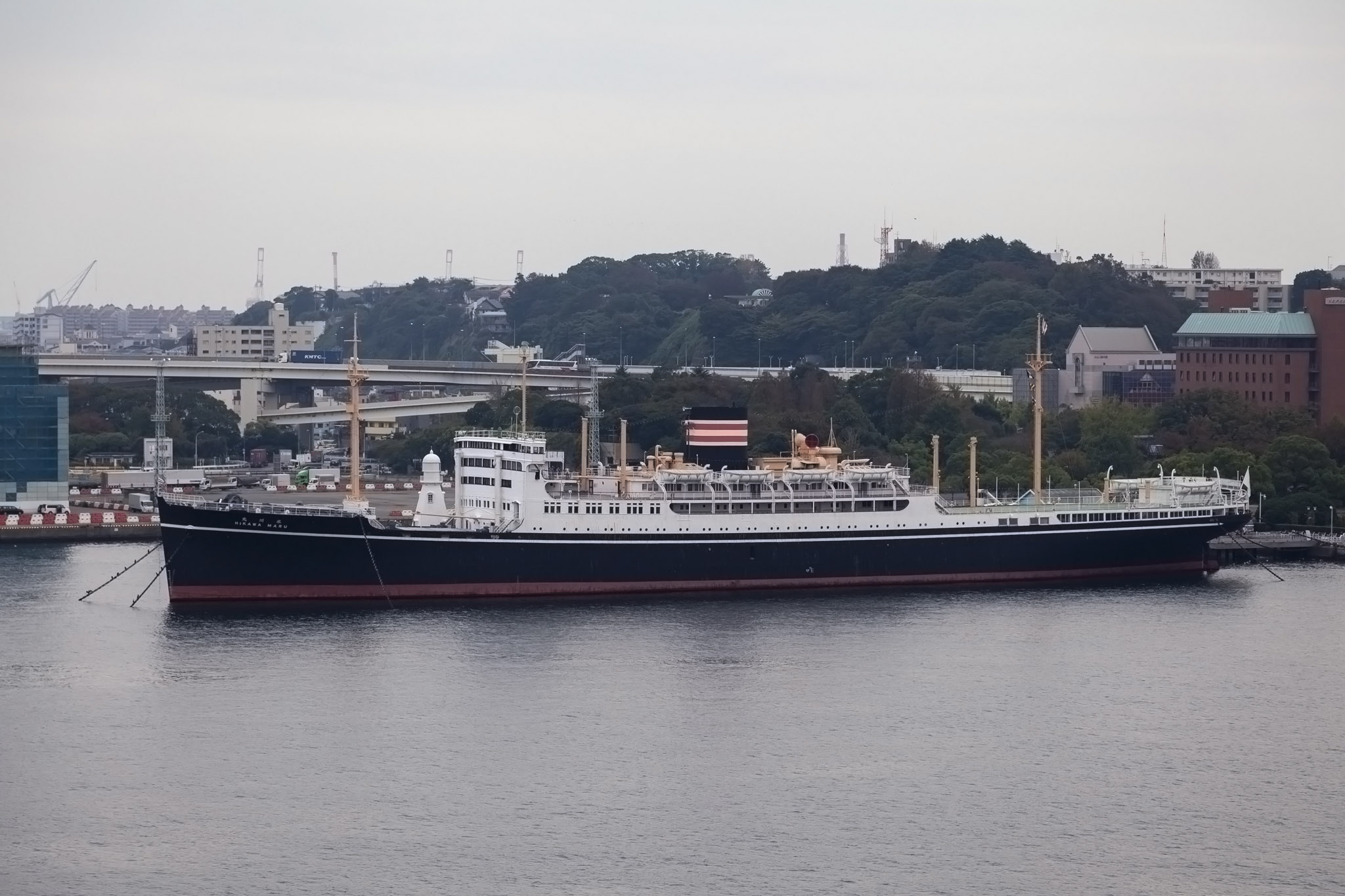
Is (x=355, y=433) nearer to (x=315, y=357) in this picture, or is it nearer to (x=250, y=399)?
(x=250, y=399)

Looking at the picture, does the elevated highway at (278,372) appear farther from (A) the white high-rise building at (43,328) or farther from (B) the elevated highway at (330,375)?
(A) the white high-rise building at (43,328)

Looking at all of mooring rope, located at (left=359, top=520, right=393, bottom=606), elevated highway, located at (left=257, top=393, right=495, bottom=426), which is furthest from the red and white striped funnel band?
elevated highway, located at (left=257, top=393, right=495, bottom=426)

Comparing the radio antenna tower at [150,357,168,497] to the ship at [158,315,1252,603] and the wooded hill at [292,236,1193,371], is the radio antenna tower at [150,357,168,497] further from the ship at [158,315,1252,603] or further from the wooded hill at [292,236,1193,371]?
the wooded hill at [292,236,1193,371]

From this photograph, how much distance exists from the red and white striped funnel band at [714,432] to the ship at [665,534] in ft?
0.14

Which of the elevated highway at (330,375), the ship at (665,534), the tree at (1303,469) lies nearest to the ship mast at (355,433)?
the ship at (665,534)

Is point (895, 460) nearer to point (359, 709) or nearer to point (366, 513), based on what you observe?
point (366, 513)

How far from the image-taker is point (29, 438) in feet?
179

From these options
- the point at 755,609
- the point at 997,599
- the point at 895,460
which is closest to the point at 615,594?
the point at 755,609

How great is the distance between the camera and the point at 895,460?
57.6 m

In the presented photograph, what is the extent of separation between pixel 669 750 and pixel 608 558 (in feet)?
41.5

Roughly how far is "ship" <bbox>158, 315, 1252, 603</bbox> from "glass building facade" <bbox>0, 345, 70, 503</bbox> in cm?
1658

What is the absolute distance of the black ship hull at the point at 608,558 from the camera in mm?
36875

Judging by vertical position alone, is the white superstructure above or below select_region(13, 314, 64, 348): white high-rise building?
below

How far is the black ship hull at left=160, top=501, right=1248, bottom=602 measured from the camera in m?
36.9
